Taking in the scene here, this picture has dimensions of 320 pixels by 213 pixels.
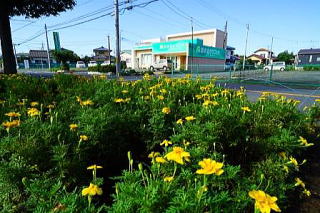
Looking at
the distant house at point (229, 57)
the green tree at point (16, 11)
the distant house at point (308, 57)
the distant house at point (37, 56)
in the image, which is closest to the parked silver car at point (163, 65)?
the distant house at point (229, 57)

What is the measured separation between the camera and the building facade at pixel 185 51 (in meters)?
33.8

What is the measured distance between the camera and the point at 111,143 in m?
2.50

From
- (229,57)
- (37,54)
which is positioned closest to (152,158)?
(229,57)

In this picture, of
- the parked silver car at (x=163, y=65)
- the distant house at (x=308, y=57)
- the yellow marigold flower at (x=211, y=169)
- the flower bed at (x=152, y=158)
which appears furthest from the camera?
the distant house at (x=308, y=57)

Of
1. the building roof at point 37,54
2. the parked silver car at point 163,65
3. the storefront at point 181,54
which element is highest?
the building roof at point 37,54

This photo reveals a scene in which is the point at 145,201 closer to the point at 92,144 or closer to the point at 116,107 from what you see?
the point at 92,144

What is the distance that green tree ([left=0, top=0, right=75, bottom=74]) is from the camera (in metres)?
10.3

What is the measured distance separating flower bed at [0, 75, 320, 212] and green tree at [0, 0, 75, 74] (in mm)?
9558

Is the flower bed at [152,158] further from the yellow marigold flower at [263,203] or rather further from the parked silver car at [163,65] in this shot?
the parked silver car at [163,65]

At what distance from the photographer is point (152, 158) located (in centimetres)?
165

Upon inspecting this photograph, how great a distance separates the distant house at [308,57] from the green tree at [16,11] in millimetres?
66268

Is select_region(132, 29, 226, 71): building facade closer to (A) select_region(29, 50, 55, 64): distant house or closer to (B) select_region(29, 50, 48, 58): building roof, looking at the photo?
(A) select_region(29, 50, 55, 64): distant house

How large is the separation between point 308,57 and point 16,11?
6963 centimetres

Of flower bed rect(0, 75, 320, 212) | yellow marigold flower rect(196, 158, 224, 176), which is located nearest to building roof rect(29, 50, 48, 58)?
flower bed rect(0, 75, 320, 212)
